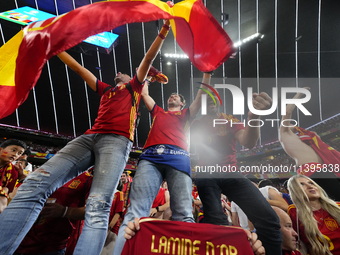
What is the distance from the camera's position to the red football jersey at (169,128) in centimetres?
170

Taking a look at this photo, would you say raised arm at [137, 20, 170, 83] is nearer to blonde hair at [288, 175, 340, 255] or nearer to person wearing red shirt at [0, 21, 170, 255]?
person wearing red shirt at [0, 21, 170, 255]

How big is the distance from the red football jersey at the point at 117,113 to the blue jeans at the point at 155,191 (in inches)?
12.8

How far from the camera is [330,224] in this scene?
187 centimetres

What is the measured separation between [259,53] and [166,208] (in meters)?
9.08

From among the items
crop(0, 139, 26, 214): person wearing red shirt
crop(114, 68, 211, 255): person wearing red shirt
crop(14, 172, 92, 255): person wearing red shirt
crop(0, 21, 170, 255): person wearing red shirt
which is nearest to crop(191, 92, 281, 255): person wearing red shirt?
crop(114, 68, 211, 255): person wearing red shirt

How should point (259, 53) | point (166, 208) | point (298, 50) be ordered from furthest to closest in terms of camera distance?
point (259, 53) → point (298, 50) → point (166, 208)

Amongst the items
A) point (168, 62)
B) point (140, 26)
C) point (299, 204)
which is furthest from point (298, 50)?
point (299, 204)

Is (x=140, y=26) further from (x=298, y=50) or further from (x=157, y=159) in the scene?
(x=157, y=159)

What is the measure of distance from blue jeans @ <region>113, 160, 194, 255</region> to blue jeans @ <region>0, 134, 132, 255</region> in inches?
6.0

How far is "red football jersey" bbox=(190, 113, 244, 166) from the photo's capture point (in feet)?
6.32

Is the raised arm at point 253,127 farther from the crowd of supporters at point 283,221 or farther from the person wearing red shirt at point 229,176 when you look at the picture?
the crowd of supporters at point 283,221

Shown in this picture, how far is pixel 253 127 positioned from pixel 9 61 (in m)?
2.19

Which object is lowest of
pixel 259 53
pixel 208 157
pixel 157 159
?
pixel 157 159

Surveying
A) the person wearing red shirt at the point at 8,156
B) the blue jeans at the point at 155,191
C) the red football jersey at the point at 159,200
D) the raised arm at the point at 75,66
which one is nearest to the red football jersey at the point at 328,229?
the blue jeans at the point at 155,191
